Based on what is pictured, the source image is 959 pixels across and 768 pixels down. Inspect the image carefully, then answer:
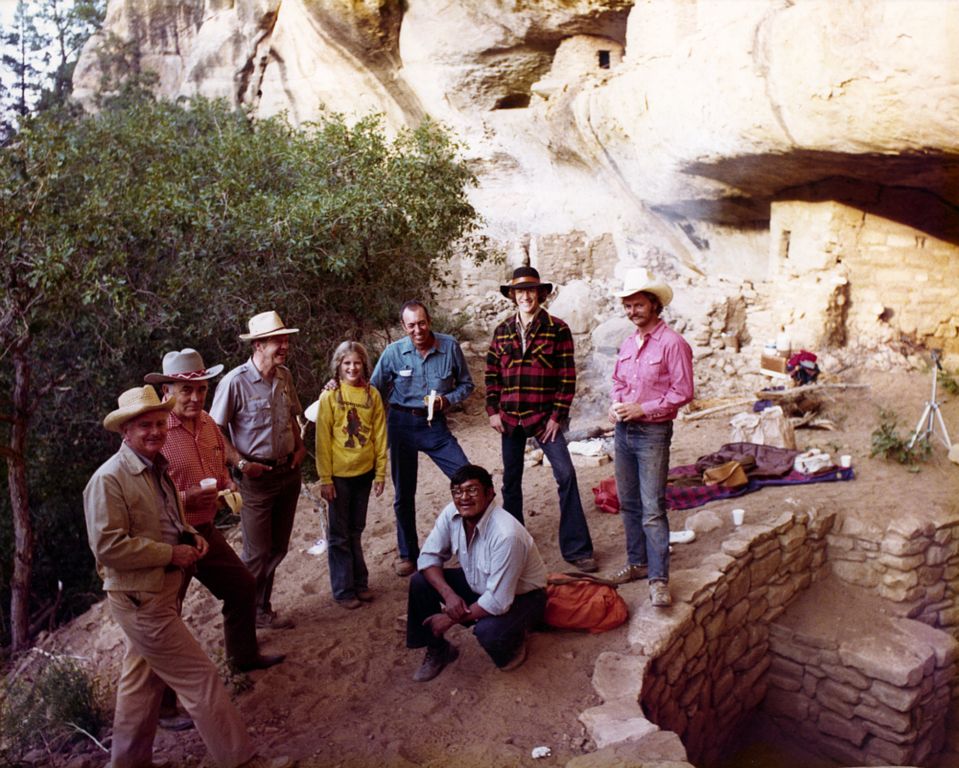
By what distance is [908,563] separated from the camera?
5.23 m

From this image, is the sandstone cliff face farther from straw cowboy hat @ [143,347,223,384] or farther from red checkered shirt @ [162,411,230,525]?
red checkered shirt @ [162,411,230,525]

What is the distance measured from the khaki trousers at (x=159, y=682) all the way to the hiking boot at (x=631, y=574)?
86.5 inches

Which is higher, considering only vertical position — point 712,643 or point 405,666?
point 405,666

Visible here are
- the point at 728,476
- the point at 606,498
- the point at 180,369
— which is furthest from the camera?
the point at 728,476

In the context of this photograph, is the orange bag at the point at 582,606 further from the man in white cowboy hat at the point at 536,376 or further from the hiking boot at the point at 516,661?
the man in white cowboy hat at the point at 536,376

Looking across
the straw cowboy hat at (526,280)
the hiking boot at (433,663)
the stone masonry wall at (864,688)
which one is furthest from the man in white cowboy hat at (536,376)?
the stone masonry wall at (864,688)

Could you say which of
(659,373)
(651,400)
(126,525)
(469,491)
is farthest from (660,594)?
(126,525)

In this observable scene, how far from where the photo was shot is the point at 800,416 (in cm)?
781

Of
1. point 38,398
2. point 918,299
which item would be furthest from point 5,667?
point 918,299

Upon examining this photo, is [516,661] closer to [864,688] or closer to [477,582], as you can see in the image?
[477,582]

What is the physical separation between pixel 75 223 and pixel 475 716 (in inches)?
199

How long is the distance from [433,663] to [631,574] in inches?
51.1

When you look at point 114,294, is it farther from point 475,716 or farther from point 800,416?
point 800,416

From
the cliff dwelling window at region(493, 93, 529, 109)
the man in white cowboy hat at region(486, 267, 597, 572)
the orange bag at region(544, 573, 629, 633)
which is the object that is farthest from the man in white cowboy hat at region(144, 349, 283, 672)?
the cliff dwelling window at region(493, 93, 529, 109)
